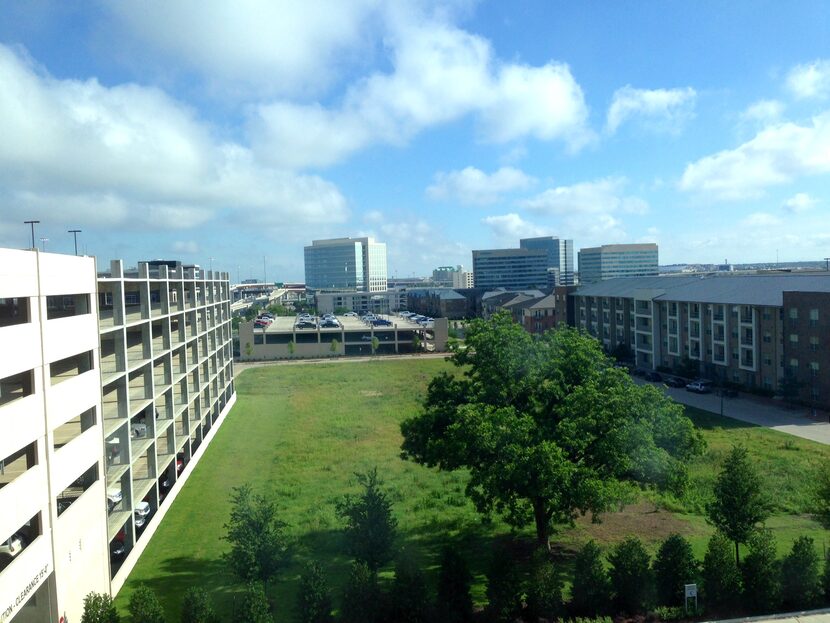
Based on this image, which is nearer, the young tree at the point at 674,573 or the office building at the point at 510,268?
the young tree at the point at 674,573

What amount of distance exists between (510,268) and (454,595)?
12035cm

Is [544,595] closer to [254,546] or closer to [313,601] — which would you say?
Result: [313,601]

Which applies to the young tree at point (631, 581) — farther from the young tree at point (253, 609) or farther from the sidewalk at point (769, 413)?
the sidewalk at point (769, 413)

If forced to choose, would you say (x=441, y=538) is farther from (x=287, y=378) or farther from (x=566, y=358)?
(x=287, y=378)

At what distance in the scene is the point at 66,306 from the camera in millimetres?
13938

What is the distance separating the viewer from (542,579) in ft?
34.4

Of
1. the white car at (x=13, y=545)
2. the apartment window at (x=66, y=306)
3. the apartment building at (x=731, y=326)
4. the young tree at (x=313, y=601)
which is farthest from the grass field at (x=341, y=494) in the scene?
the apartment building at (x=731, y=326)

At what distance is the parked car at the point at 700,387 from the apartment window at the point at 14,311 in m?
33.6

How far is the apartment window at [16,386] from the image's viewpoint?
9.86 meters

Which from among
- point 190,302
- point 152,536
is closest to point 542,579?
point 152,536

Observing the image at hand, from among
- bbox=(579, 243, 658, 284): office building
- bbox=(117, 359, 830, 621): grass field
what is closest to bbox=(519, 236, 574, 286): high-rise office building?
bbox=(579, 243, 658, 284): office building

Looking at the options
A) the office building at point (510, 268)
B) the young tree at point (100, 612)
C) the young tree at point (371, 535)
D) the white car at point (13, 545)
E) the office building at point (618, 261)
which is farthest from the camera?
the office building at point (618, 261)

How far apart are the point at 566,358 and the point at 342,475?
9254 mm

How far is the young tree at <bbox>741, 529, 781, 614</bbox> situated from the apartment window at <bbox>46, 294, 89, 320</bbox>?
13.1m
